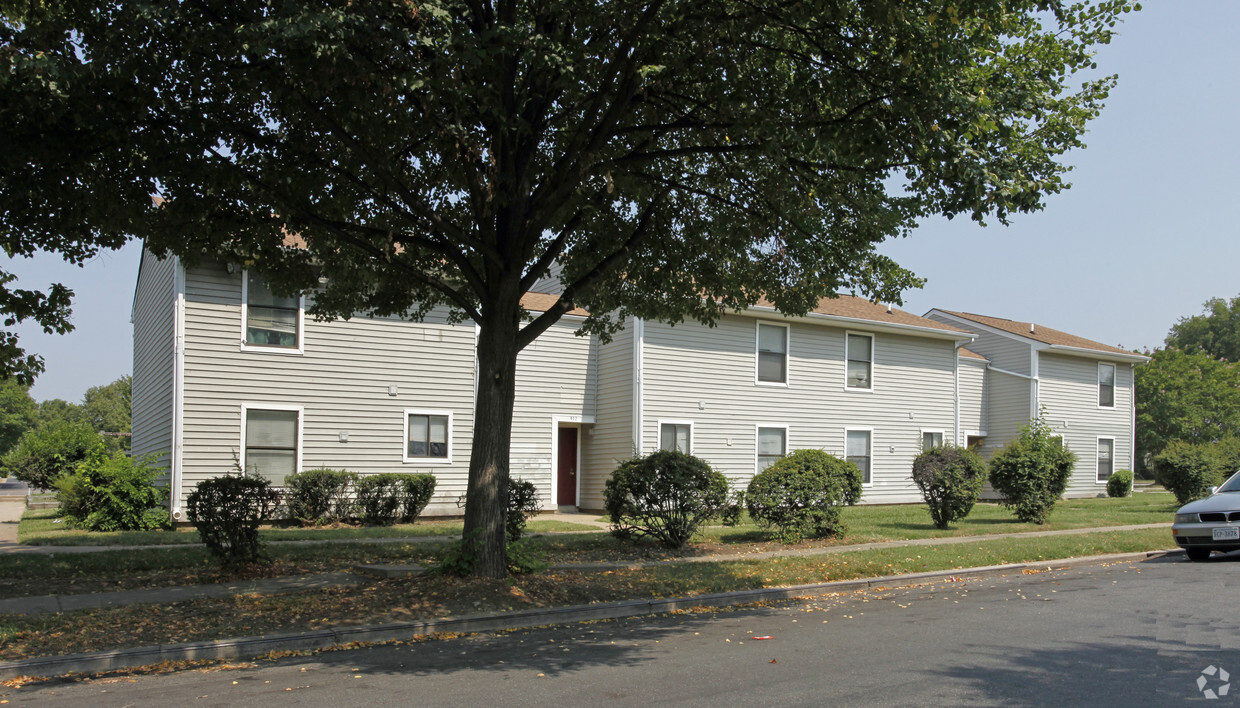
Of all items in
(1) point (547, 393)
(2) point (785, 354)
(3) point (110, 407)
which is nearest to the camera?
(1) point (547, 393)

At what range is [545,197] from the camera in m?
10.7

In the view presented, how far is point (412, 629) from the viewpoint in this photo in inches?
337

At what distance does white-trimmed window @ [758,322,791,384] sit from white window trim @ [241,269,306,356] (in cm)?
1216

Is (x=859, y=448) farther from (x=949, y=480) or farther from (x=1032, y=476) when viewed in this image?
(x=949, y=480)

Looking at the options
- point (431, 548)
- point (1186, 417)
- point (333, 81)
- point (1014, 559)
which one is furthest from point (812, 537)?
point (1186, 417)

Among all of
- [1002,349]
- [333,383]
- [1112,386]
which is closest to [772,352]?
[1002,349]

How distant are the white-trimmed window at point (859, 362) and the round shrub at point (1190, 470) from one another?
7.86 metres

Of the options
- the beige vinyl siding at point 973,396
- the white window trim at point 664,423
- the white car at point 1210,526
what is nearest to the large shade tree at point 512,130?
the white car at point 1210,526

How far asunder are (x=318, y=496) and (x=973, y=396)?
2243cm

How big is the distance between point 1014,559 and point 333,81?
39.0 ft

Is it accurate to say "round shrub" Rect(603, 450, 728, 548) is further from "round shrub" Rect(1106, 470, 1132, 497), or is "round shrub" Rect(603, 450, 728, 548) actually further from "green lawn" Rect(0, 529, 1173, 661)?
"round shrub" Rect(1106, 470, 1132, 497)

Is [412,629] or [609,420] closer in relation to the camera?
[412,629]

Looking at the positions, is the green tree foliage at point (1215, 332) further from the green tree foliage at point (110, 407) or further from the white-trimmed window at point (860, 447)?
the green tree foliage at point (110, 407)

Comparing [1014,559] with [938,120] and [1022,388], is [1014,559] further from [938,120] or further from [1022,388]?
[1022,388]
